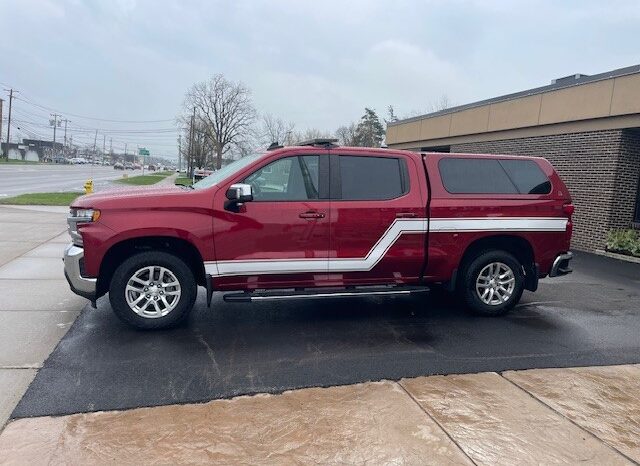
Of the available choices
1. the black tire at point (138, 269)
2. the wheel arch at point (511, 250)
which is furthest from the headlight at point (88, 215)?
the wheel arch at point (511, 250)

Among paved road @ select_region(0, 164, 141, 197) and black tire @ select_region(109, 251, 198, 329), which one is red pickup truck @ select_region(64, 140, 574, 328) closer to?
black tire @ select_region(109, 251, 198, 329)

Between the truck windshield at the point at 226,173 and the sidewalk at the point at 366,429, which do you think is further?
the truck windshield at the point at 226,173

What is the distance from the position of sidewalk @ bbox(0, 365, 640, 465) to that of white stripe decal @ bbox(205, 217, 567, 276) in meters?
1.57

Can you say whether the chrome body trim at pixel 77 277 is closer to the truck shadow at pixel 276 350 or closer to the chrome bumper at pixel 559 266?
the truck shadow at pixel 276 350

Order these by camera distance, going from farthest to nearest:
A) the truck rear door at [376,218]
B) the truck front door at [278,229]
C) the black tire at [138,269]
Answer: the truck rear door at [376,218], the truck front door at [278,229], the black tire at [138,269]

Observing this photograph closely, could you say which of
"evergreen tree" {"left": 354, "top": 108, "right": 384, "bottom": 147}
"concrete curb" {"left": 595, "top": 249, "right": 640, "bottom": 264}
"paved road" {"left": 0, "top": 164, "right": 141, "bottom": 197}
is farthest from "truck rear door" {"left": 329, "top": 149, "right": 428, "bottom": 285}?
"evergreen tree" {"left": 354, "top": 108, "right": 384, "bottom": 147}

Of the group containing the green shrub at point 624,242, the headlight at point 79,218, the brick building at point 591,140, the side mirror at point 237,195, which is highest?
the brick building at point 591,140

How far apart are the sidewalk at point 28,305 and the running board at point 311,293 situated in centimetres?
179

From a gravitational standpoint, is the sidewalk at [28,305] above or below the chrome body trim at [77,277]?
below

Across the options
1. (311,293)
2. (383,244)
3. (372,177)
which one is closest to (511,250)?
(383,244)

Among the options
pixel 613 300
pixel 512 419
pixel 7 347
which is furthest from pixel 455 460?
pixel 613 300

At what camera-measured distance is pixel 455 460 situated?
3.00m

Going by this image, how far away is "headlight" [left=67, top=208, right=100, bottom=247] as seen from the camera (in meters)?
4.71

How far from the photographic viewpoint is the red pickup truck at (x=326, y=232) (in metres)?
4.83
